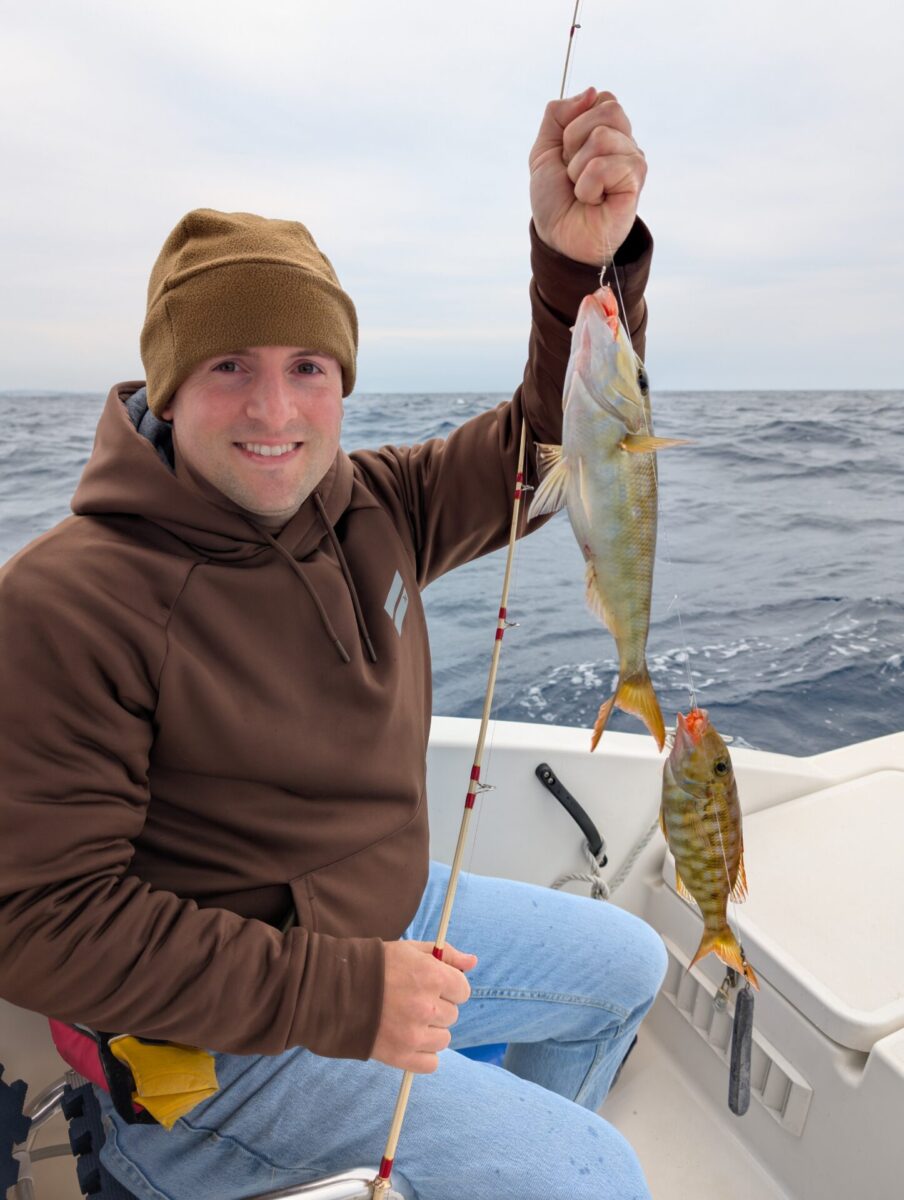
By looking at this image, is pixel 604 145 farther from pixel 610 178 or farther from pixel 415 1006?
pixel 415 1006

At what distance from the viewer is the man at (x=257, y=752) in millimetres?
1198

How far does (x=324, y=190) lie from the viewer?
5.04m

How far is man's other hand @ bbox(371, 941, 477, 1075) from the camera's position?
4.10 feet

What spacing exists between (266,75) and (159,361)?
8.91 feet

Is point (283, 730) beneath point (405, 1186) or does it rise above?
above

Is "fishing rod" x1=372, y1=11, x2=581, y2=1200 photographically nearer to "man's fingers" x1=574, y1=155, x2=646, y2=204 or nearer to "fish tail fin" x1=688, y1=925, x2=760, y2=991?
"man's fingers" x1=574, y1=155, x2=646, y2=204

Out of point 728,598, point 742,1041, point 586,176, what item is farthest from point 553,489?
point 728,598

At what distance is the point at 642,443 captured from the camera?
1159mm

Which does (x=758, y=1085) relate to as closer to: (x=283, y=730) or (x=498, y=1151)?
(x=498, y=1151)

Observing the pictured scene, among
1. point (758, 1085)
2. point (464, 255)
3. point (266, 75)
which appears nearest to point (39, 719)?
point (758, 1085)

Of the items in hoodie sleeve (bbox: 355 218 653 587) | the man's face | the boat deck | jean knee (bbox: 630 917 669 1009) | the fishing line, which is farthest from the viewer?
the boat deck

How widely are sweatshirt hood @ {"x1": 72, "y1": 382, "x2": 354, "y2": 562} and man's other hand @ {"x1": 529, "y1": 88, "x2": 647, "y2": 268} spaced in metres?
0.83

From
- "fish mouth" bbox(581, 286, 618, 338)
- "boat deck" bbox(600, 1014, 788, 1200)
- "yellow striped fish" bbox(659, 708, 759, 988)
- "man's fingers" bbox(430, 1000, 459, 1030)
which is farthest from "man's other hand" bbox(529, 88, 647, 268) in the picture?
"boat deck" bbox(600, 1014, 788, 1200)

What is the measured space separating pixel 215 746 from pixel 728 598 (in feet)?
16.3
